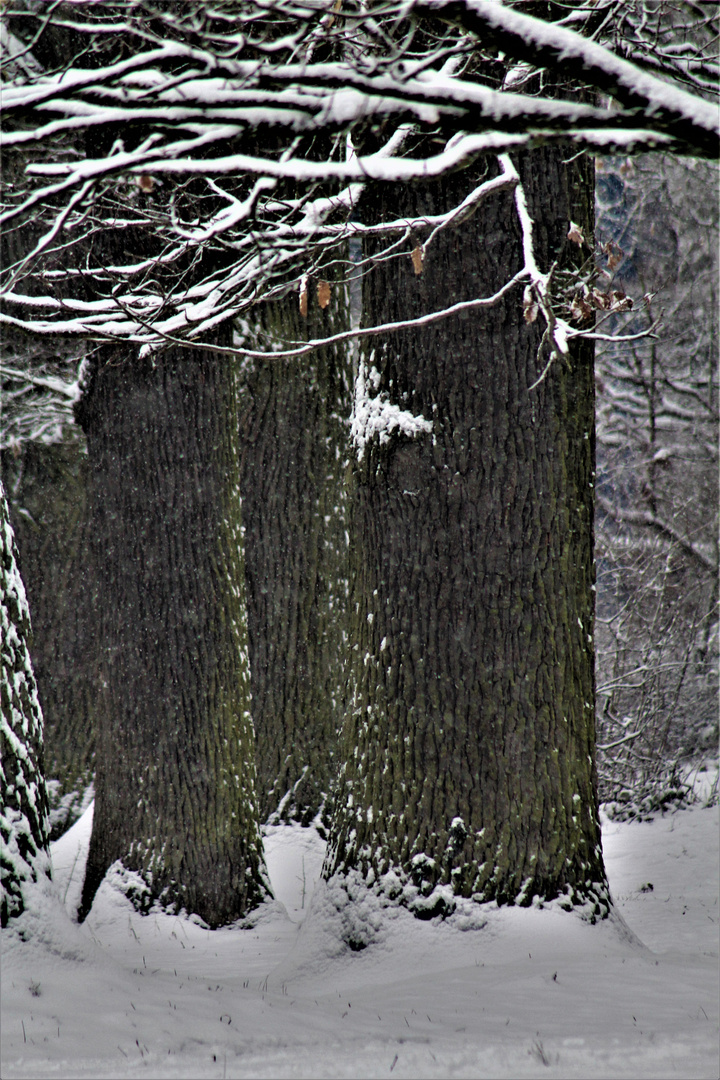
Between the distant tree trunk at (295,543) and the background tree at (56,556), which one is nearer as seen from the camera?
the distant tree trunk at (295,543)

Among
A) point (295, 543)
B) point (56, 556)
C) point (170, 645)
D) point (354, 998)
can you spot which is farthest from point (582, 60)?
point (56, 556)

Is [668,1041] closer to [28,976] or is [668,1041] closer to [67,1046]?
[67,1046]

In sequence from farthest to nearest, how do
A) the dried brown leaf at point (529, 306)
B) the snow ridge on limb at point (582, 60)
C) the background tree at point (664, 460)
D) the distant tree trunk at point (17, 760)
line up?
the background tree at point (664, 460)
the distant tree trunk at point (17, 760)
the dried brown leaf at point (529, 306)
the snow ridge on limb at point (582, 60)

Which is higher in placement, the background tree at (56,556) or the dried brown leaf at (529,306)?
the dried brown leaf at (529,306)

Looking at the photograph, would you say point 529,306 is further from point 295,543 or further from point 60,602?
point 60,602

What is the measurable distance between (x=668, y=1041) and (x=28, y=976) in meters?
2.73

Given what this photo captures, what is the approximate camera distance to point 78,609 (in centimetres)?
795

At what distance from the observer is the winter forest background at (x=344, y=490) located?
9.03ft

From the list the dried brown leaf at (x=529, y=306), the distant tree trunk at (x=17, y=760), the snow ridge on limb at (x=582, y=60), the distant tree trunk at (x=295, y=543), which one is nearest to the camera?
the snow ridge on limb at (x=582, y=60)

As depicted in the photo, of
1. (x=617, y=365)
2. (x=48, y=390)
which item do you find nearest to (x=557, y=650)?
(x=48, y=390)

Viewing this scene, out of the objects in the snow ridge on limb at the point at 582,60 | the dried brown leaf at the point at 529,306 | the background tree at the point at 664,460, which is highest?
the snow ridge on limb at the point at 582,60

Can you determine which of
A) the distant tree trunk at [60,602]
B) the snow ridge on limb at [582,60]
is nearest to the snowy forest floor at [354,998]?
the distant tree trunk at [60,602]

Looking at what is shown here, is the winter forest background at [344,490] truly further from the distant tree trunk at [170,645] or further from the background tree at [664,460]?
the background tree at [664,460]

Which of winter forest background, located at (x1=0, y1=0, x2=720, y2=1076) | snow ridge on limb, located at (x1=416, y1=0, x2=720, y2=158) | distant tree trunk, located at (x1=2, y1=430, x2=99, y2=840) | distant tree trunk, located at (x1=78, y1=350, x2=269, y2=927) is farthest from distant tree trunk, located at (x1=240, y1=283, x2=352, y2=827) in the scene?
snow ridge on limb, located at (x1=416, y1=0, x2=720, y2=158)
